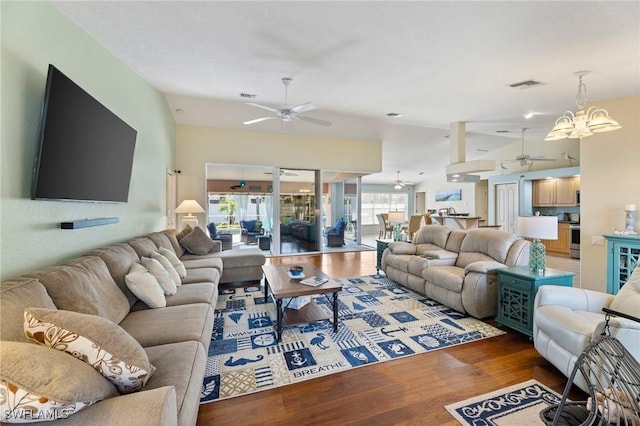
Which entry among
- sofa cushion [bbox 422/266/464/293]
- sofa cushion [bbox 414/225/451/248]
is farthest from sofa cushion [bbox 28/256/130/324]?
sofa cushion [bbox 414/225/451/248]

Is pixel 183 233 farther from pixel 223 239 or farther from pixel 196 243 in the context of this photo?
pixel 223 239

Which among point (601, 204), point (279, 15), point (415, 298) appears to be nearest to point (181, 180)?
point (279, 15)

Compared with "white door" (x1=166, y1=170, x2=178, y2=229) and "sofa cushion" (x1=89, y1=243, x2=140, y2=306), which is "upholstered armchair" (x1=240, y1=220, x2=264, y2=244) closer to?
"white door" (x1=166, y1=170, x2=178, y2=229)

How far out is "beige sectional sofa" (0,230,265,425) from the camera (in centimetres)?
99

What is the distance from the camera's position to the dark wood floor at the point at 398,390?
1.77 metres

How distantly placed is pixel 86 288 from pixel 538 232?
3874 mm

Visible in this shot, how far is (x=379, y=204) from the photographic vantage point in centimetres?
1404

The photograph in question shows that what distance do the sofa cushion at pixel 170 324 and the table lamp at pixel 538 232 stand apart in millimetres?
3161

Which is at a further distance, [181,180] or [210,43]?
[181,180]

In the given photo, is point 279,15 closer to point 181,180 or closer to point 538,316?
point 538,316

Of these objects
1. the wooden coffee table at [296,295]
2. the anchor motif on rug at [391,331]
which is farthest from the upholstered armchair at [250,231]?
the anchor motif on rug at [391,331]

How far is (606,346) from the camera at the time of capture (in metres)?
1.40

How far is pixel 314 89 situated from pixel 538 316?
384 centimetres

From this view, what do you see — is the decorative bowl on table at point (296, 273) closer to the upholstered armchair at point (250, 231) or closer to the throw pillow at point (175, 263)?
the throw pillow at point (175, 263)
